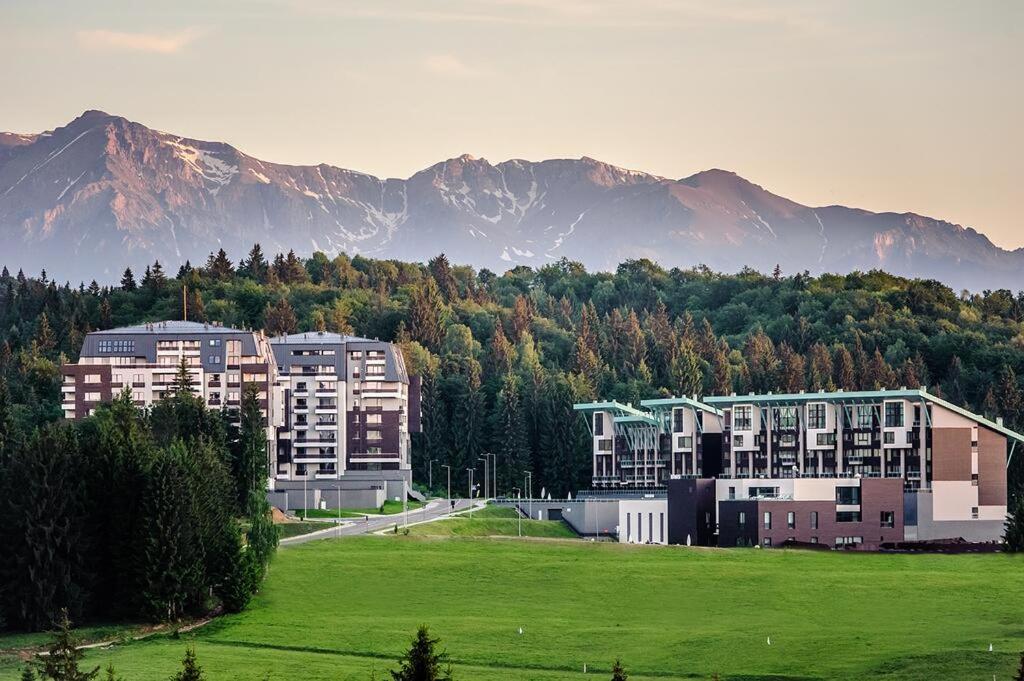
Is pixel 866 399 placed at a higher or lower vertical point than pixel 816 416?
higher

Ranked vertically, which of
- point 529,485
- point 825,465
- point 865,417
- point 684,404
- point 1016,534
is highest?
point 684,404

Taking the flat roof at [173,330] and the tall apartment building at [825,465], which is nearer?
the tall apartment building at [825,465]

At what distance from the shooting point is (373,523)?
482ft

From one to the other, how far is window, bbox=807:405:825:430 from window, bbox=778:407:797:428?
1245 millimetres

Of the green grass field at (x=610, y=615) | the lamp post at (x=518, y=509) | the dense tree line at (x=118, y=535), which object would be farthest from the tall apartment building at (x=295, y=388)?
the dense tree line at (x=118, y=535)

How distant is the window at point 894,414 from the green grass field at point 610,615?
31.0 metres

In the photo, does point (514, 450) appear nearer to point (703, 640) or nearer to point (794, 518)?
point (794, 518)

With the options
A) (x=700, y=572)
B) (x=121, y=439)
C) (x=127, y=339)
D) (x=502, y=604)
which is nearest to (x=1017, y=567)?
(x=700, y=572)

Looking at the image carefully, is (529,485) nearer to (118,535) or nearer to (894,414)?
(894,414)

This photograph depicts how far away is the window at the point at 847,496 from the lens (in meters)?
143

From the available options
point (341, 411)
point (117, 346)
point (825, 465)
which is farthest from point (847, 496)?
point (117, 346)

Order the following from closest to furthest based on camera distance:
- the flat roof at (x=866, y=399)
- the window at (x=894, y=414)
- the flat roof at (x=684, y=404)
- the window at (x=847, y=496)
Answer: the window at (x=847, y=496), the flat roof at (x=866, y=399), the window at (x=894, y=414), the flat roof at (x=684, y=404)

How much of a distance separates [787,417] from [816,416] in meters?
2.61

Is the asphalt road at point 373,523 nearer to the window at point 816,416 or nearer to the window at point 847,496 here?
the window at point 816,416
